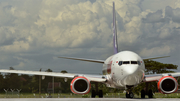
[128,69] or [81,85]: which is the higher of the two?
[128,69]

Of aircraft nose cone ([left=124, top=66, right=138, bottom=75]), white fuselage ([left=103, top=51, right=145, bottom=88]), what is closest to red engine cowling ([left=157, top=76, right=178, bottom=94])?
white fuselage ([left=103, top=51, right=145, bottom=88])

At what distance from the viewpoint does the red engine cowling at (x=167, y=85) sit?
21375mm

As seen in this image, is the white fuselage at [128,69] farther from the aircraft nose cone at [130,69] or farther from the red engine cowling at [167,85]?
the red engine cowling at [167,85]

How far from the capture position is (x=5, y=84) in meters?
45.4

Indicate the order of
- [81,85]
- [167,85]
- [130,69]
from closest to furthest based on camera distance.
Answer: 1. [130,69]
2. [167,85]
3. [81,85]

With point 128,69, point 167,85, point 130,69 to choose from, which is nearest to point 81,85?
point 128,69

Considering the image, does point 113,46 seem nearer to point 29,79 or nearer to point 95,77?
point 95,77

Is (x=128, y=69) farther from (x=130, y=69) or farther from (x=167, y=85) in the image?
(x=167, y=85)

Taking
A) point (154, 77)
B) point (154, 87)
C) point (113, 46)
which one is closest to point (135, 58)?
point (154, 77)

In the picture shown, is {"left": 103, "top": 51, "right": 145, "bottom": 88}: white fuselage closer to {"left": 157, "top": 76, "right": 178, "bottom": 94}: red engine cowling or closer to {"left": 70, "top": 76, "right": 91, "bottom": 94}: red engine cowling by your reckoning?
{"left": 157, "top": 76, "right": 178, "bottom": 94}: red engine cowling

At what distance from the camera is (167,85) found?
21.6 metres

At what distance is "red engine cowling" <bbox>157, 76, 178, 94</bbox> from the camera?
842 inches

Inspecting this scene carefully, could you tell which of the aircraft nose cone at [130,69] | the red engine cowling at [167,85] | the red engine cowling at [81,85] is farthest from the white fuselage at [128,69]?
the red engine cowling at [81,85]

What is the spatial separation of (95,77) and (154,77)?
4939mm
